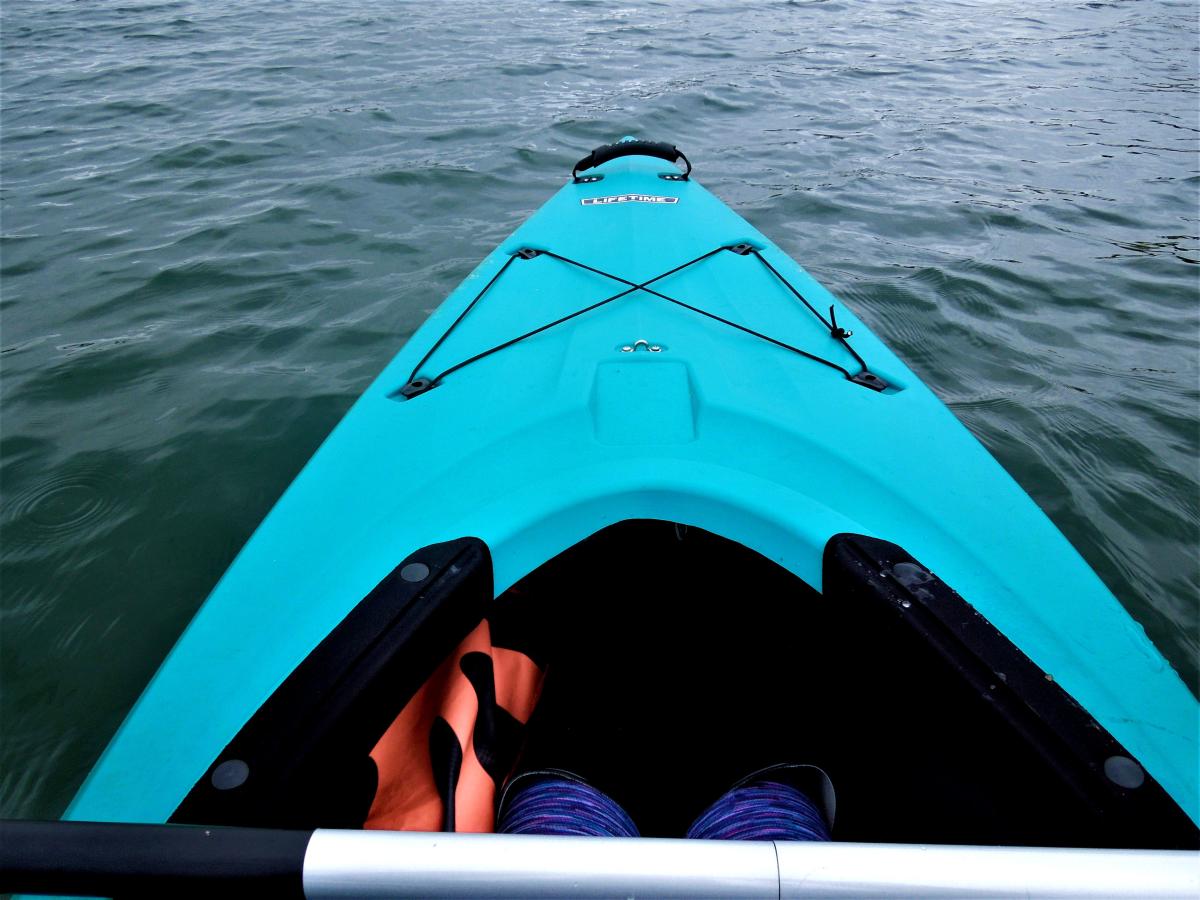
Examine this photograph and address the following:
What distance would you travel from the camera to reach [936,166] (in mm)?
5156

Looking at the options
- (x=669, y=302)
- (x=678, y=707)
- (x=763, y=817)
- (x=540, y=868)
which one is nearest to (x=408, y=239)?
(x=669, y=302)

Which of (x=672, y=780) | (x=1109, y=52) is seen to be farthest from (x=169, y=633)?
(x=1109, y=52)

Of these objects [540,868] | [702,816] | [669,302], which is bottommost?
[702,816]

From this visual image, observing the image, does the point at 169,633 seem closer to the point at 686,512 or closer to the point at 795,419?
the point at 686,512

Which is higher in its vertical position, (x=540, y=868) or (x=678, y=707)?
(x=540, y=868)

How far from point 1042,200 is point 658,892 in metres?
5.10

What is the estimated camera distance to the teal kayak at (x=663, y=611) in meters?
1.21

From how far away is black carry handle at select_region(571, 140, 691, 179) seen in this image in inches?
131

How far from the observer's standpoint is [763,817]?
135 cm

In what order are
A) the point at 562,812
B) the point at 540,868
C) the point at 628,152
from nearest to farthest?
the point at 540,868 → the point at 562,812 → the point at 628,152

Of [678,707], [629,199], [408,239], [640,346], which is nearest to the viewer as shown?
[678,707]

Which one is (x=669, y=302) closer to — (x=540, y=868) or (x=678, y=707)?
(x=678, y=707)

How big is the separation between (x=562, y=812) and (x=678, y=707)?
1.82ft

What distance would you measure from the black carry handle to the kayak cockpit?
6.34ft
